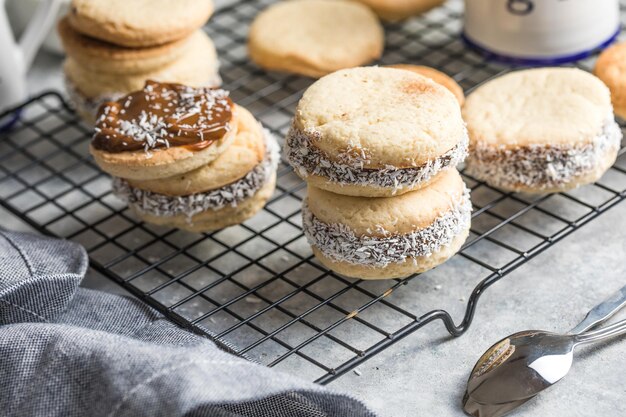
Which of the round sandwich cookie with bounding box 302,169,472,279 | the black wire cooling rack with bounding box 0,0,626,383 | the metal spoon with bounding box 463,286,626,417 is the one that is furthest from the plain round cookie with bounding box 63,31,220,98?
the metal spoon with bounding box 463,286,626,417

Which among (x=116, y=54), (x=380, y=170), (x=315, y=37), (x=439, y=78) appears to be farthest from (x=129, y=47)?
(x=380, y=170)

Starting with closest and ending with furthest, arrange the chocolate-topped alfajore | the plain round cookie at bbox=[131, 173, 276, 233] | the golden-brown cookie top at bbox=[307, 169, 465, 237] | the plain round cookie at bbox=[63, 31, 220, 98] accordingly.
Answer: the golden-brown cookie top at bbox=[307, 169, 465, 237] → the chocolate-topped alfajore → the plain round cookie at bbox=[131, 173, 276, 233] → the plain round cookie at bbox=[63, 31, 220, 98]

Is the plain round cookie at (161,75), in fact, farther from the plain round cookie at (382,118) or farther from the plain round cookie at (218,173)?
the plain round cookie at (382,118)

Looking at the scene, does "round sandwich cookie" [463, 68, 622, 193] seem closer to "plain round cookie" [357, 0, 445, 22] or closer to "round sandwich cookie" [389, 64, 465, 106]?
"round sandwich cookie" [389, 64, 465, 106]

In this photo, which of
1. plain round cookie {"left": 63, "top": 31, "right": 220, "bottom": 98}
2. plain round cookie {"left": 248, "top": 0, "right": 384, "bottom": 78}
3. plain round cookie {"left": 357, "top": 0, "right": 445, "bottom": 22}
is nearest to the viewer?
plain round cookie {"left": 63, "top": 31, "right": 220, "bottom": 98}

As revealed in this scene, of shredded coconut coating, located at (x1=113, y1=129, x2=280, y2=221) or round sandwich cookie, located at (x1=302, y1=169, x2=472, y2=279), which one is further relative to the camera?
shredded coconut coating, located at (x1=113, y1=129, x2=280, y2=221)

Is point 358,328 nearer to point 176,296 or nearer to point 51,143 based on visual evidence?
point 176,296
